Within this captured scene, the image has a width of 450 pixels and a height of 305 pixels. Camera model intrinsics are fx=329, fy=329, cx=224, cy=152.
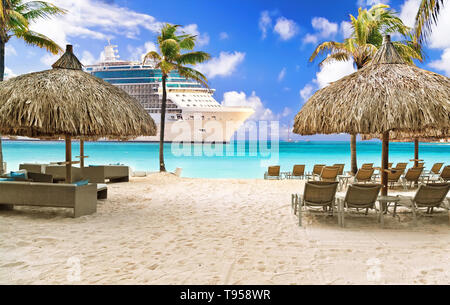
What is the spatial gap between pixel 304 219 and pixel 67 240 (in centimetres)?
323

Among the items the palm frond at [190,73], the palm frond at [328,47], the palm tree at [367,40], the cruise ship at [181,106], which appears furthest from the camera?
the cruise ship at [181,106]

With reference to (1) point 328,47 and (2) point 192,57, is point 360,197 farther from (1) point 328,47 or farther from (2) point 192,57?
(2) point 192,57

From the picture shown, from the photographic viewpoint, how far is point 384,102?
460 centimetres

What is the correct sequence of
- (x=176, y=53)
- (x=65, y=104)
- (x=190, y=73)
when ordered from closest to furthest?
(x=65, y=104) < (x=176, y=53) < (x=190, y=73)

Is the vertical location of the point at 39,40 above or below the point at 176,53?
below

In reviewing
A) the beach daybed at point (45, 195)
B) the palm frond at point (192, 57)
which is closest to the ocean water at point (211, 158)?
the palm frond at point (192, 57)

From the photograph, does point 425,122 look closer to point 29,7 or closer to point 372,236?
point 372,236

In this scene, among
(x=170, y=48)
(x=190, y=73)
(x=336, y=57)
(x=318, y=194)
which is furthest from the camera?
(x=190, y=73)

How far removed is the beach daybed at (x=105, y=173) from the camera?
8.25 m

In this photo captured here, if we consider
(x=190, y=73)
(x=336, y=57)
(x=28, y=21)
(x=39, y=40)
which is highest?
(x=28, y=21)

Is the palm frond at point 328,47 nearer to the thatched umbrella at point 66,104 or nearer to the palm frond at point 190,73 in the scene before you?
the palm frond at point 190,73

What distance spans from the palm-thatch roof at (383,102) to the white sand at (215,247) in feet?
4.61

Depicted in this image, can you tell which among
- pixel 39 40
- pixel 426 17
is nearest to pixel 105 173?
pixel 39 40

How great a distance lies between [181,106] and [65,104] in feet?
107
